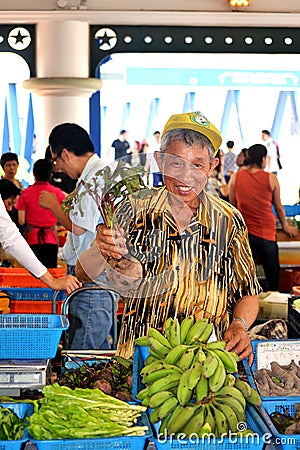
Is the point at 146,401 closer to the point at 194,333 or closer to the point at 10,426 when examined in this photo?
the point at 194,333

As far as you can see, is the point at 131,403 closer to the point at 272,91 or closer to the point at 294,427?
the point at 294,427

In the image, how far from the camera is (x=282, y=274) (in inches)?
282

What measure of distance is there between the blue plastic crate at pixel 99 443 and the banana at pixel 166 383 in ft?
0.40

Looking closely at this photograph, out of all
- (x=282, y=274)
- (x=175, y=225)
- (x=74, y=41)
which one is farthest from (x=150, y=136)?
(x=175, y=225)

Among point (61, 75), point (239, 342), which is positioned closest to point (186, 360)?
point (239, 342)

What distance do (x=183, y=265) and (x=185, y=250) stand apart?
2.0 inches

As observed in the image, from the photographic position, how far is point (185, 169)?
2775 millimetres

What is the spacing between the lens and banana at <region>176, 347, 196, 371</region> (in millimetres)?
2096

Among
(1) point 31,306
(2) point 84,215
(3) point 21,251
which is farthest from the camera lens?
(1) point 31,306

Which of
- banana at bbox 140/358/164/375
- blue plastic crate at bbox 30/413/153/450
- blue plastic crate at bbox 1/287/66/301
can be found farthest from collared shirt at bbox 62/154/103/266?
blue plastic crate at bbox 30/413/153/450

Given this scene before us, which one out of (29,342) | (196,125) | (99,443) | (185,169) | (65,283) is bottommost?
(65,283)

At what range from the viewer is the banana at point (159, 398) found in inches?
81.1

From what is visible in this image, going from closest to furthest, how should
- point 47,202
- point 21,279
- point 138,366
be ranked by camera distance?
1. point 138,366
2. point 47,202
3. point 21,279

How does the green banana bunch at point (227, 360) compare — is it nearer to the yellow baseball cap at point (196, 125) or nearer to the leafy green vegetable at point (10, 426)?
the leafy green vegetable at point (10, 426)
